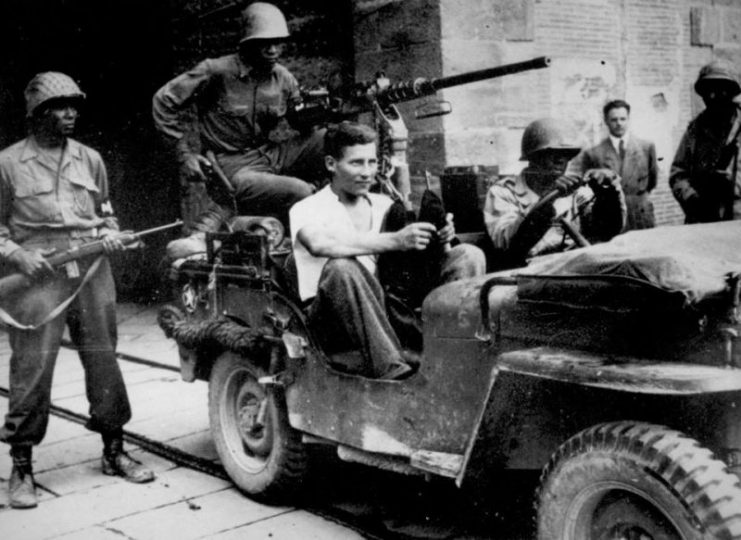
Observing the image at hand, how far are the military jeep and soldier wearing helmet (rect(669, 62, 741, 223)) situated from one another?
418 cm

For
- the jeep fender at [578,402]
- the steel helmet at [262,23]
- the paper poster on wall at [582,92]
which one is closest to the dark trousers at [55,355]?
the steel helmet at [262,23]

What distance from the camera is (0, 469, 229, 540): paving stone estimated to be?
520 cm

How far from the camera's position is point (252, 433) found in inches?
222

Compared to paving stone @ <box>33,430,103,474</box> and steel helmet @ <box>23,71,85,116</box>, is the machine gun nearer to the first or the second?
steel helmet @ <box>23,71,85,116</box>

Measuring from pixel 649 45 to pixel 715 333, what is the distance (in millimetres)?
9597

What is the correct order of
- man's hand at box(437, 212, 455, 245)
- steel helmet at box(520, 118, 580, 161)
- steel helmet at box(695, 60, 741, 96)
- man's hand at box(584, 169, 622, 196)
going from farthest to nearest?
steel helmet at box(695, 60, 741, 96) < steel helmet at box(520, 118, 580, 161) < man's hand at box(584, 169, 622, 196) < man's hand at box(437, 212, 455, 245)

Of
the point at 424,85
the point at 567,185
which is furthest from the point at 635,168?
the point at 567,185

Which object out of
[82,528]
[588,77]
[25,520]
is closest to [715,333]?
[82,528]

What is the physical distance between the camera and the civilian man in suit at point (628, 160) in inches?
366

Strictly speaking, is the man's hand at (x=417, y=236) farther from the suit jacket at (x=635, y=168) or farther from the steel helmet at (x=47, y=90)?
the suit jacket at (x=635, y=168)

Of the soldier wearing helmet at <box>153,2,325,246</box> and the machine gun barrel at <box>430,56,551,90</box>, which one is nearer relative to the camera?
the machine gun barrel at <box>430,56,551,90</box>

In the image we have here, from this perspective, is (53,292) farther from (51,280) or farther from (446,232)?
(446,232)

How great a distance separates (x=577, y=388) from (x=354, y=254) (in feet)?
4.78

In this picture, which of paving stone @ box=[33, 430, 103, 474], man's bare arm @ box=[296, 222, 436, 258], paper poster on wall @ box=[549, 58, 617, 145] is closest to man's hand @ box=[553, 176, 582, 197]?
man's bare arm @ box=[296, 222, 436, 258]
